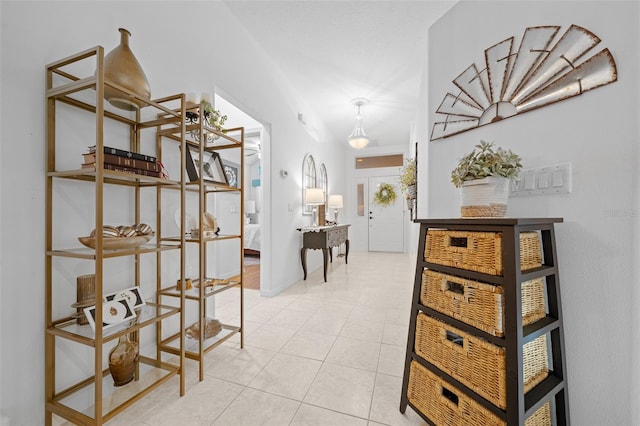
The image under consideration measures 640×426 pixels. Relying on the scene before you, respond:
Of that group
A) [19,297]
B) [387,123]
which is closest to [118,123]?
[19,297]

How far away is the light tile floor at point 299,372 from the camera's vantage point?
1.29 metres

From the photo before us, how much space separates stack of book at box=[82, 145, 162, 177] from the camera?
1137mm

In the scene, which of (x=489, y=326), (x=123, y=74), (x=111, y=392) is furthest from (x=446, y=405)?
(x=123, y=74)

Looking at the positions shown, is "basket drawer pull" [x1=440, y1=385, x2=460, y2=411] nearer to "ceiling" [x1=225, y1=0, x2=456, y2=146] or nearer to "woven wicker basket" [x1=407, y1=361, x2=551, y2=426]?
"woven wicker basket" [x1=407, y1=361, x2=551, y2=426]

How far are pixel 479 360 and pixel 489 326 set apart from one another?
0.48ft

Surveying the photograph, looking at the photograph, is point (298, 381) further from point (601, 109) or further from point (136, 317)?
point (601, 109)

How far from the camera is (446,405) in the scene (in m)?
1.08

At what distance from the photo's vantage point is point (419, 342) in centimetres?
124

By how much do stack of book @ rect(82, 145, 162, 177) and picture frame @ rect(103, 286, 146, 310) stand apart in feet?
2.03

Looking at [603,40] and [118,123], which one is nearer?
[603,40]

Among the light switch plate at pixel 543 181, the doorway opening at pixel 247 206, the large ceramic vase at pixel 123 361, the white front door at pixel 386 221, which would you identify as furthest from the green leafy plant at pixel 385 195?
the large ceramic vase at pixel 123 361

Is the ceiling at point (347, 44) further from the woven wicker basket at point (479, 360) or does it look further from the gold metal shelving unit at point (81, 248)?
the woven wicker basket at point (479, 360)

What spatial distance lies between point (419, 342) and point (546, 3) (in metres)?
1.70

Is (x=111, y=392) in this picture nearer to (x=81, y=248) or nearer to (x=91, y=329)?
(x=91, y=329)
